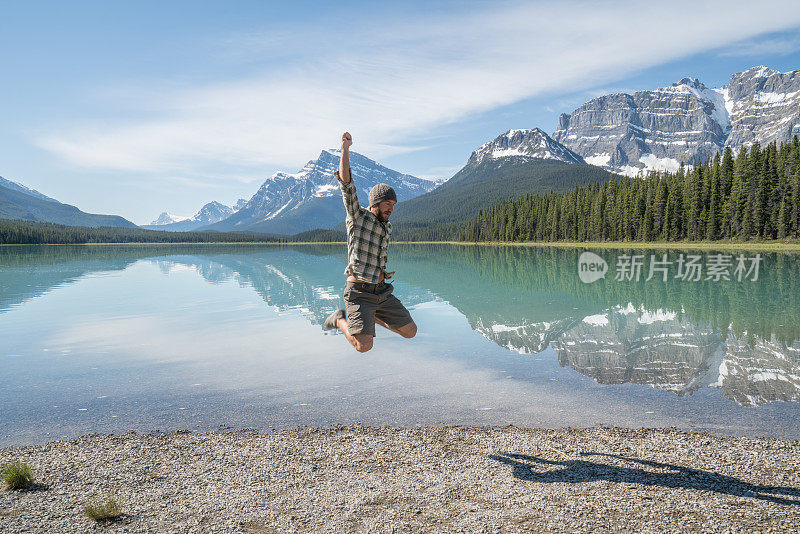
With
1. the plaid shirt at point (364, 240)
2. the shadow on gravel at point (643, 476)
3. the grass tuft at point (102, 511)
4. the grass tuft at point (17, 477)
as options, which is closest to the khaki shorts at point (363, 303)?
the plaid shirt at point (364, 240)

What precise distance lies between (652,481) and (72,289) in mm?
46217

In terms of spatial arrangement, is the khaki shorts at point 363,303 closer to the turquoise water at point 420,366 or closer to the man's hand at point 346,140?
the man's hand at point 346,140

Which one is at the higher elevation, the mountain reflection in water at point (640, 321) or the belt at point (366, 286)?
the belt at point (366, 286)

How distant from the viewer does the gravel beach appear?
643cm

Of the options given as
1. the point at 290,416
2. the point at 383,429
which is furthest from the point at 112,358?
the point at 383,429

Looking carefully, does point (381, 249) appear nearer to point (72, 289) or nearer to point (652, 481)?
point (652, 481)

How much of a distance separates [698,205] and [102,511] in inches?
4497

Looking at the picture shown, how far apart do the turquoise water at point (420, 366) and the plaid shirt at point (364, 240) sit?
3908mm

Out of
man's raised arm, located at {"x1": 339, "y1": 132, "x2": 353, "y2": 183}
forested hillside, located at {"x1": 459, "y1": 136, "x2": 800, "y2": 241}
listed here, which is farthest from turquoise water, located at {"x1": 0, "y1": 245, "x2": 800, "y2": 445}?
forested hillside, located at {"x1": 459, "y1": 136, "x2": 800, "y2": 241}

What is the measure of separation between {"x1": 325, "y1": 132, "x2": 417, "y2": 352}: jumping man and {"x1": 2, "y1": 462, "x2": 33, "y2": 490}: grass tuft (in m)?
5.55

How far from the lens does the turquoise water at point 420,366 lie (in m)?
10.9

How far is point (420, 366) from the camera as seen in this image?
600 inches

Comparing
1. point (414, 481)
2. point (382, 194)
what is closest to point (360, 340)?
point (414, 481)

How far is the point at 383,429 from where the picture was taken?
998 cm
